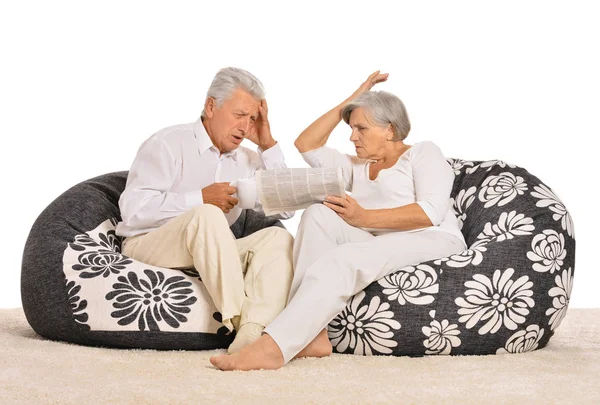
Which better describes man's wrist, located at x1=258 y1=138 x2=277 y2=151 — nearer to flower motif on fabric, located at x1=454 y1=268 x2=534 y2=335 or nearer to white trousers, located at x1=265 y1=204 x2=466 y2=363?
white trousers, located at x1=265 y1=204 x2=466 y2=363

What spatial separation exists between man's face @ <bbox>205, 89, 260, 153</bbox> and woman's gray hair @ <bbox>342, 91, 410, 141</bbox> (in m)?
0.39

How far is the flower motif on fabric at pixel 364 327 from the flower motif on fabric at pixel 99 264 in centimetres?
82

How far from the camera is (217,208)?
313cm

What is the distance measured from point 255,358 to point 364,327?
51 centimetres

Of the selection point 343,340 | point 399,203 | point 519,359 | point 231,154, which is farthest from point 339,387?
point 231,154

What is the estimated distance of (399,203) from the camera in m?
3.44

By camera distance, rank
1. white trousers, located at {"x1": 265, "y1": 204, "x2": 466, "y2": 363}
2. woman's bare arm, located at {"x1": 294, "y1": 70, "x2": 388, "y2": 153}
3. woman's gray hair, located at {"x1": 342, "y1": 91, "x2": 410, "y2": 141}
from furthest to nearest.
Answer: woman's bare arm, located at {"x1": 294, "y1": 70, "x2": 388, "y2": 153}, woman's gray hair, located at {"x1": 342, "y1": 91, "x2": 410, "y2": 141}, white trousers, located at {"x1": 265, "y1": 204, "x2": 466, "y2": 363}

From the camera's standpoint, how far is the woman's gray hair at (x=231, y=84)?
11.7 feet

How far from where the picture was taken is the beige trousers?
3.06 meters

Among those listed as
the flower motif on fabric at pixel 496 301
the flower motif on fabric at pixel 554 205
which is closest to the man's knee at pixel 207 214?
the flower motif on fabric at pixel 496 301

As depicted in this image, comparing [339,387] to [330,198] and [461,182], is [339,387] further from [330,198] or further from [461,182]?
[461,182]

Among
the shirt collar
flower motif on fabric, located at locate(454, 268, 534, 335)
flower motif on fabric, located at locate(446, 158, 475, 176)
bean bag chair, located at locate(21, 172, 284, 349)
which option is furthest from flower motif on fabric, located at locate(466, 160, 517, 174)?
bean bag chair, located at locate(21, 172, 284, 349)

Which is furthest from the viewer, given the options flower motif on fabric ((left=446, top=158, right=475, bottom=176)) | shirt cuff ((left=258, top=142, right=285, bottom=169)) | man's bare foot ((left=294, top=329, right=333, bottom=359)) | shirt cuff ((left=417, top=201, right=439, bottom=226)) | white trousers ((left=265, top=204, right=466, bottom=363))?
flower motif on fabric ((left=446, top=158, right=475, bottom=176))

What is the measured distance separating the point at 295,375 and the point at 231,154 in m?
1.28
